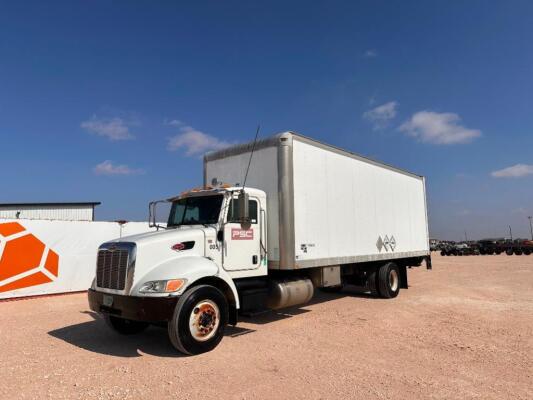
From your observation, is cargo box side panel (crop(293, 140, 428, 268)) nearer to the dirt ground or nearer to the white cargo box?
the white cargo box

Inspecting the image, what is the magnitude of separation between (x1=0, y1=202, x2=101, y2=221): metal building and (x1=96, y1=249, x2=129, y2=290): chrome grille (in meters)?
24.6

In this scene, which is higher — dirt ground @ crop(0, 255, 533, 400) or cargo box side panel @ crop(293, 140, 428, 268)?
cargo box side panel @ crop(293, 140, 428, 268)

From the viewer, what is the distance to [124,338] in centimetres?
733

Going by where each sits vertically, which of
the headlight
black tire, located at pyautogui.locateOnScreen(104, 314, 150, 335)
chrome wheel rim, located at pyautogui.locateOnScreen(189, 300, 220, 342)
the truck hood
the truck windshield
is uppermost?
the truck windshield

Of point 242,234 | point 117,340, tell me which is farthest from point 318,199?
point 117,340

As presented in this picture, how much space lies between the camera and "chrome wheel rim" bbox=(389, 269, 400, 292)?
12023 millimetres

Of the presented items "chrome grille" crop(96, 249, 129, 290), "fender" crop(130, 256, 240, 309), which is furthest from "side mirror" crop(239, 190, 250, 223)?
"chrome grille" crop(96, 249, 129, 290)

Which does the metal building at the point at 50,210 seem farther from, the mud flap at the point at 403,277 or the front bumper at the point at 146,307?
the front bumper at the point at 146,307

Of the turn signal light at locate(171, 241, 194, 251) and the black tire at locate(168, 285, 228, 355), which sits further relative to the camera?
the turn signal light at locate(171, 241, 194, 251)

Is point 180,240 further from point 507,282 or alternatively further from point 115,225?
point 507,282

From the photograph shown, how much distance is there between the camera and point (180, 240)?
6723mm

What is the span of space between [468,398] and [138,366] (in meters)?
4.39

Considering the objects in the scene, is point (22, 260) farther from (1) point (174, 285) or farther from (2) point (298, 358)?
(2) point (298, 358)

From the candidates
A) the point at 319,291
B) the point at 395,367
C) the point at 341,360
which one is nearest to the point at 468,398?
the point at 395,367
